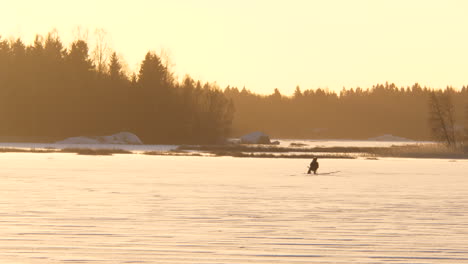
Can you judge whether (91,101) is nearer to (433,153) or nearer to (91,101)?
(91,101)

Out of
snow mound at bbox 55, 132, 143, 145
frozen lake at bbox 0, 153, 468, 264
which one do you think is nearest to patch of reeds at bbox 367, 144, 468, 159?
snow mound at bbox 55, 132, 143, 145

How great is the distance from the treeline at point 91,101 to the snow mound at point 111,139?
5577 mm

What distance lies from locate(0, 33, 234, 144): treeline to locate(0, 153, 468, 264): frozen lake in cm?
8713

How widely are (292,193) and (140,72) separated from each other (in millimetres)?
98427

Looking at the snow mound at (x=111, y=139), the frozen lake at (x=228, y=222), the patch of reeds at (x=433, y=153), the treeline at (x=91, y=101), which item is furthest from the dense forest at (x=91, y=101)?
the frozen lake at (x=228, y=222)

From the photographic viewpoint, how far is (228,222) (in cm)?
1972

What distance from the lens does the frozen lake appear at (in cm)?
1493

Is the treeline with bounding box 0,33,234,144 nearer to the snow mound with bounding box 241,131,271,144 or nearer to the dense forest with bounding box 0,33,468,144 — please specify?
the dense forest with bounding box 0,33,468,144

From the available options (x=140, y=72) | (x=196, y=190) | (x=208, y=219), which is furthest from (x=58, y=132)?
(x=208, y=219)

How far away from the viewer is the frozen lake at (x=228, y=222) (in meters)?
14.9

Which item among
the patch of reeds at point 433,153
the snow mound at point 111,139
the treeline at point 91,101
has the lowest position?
the patch of reeds at point 433,153

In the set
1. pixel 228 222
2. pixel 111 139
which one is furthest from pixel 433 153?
pixel 228 222

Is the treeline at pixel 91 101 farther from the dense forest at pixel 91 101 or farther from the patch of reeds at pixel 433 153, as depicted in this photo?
the patch of reeds at pixel 433 153

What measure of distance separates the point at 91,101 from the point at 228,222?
104873mm
